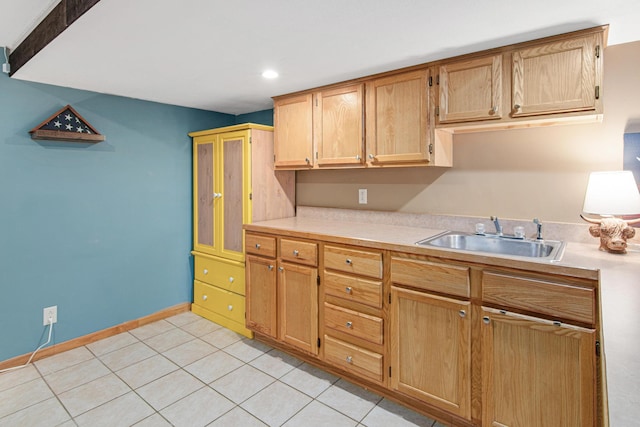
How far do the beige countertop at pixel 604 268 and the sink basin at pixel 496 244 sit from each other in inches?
3.0

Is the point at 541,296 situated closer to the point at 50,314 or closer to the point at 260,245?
the point at 260,245

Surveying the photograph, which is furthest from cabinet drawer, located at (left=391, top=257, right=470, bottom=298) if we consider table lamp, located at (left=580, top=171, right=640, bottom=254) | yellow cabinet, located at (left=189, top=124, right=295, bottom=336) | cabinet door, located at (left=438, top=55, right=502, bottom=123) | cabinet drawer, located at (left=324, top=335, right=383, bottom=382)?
yellow cabinet, located at (left=189, top=124, right=295, bottom=336)

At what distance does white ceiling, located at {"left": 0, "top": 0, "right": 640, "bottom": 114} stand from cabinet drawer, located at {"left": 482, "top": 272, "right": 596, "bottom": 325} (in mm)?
1206

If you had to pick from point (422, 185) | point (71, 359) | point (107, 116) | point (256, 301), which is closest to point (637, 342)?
point (422, 185)

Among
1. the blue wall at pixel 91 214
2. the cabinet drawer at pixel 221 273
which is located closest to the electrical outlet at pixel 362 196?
the cabinet drawer at pixel 221 273

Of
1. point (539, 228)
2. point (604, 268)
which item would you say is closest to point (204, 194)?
point (539, 228)

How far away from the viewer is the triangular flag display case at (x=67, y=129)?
8.22ft

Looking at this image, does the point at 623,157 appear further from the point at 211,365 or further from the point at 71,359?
the point at 71,359

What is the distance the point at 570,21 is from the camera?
1.64 m

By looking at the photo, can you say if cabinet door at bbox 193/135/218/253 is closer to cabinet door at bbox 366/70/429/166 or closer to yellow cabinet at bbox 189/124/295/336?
yellow cabinet at bbox 189/124/295/336

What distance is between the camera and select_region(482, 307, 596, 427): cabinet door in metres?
1.49

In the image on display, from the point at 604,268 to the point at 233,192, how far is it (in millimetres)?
2553

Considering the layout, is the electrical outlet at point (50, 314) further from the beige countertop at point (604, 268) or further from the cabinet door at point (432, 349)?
the cabinet door at point (432, 349)

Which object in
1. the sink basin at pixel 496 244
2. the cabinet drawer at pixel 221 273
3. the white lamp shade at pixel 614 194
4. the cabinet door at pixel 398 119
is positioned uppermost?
the cabinet door at pixel 398 119
